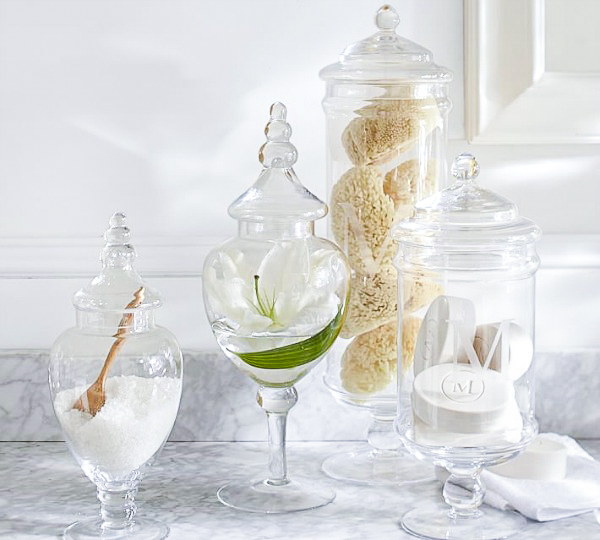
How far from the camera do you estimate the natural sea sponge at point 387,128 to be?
1.16 meters

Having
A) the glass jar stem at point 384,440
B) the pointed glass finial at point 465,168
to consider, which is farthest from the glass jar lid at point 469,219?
the glass jar stem at point 384,440

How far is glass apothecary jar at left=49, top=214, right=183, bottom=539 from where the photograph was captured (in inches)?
39.6

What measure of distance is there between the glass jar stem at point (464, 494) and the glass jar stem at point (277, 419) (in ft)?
0.66

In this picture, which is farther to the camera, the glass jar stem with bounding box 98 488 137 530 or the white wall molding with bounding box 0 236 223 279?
the white wall molding with bounding box 0 236 223 279

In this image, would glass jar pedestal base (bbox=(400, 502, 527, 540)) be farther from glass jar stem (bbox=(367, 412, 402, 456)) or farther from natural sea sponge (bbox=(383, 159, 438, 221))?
natural sea sponge (bbox=(383, 159, 438, 221))

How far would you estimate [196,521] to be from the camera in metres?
1.07

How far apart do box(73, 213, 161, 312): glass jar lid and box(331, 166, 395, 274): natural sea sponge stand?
0.26 metres

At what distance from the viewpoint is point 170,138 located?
1.37 metres

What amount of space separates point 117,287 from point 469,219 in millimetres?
357

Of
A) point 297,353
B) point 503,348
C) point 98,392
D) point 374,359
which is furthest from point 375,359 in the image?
point 98,392

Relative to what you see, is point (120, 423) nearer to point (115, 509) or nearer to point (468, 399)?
point (115, 509)

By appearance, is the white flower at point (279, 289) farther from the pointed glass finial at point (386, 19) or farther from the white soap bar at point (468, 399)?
the pointed glass finial at point (386, 19)

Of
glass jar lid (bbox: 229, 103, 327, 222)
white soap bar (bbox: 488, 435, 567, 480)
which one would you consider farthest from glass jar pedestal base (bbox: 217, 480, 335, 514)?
glass jar lid (bbox: 229, 103, 327, 222)

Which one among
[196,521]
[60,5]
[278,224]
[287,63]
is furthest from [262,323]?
[60,5]
